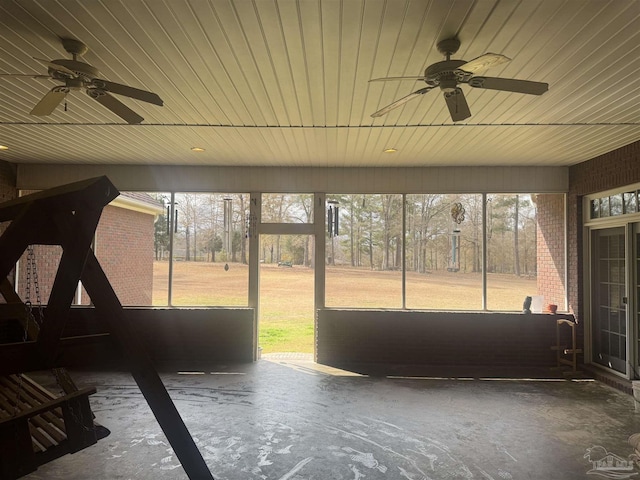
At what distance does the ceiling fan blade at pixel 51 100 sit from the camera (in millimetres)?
2719

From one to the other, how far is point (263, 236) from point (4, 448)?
194 inches

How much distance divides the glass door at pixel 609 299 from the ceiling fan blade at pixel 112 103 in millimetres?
5883

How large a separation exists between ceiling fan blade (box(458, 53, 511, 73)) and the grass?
4.25 m

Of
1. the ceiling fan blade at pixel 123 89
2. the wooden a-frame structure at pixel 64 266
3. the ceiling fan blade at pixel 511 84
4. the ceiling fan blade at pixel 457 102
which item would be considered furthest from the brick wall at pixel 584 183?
the wooden a-frame structure at pixel 64 266

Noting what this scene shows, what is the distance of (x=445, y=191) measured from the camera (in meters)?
6.35

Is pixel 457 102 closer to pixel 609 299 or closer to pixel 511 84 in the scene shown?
pixel 511 84

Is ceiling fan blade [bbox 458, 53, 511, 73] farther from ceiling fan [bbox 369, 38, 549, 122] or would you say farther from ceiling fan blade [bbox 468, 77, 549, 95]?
ceiling fan blade [bbox 468, 77, 549, 95]

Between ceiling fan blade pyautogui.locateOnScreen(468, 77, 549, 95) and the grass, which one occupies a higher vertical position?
ceiling fan blade pyautogui.locateOnScreen(468, 77, 549, 95)

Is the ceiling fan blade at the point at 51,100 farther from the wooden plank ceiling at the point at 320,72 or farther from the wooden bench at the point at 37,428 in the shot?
the wooden bench at the point at 37,428

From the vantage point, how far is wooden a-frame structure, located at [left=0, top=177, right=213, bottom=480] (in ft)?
5.85

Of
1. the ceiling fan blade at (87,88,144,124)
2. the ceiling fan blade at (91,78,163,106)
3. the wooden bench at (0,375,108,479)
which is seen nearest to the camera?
the wooden bench at (0,375,108,479)

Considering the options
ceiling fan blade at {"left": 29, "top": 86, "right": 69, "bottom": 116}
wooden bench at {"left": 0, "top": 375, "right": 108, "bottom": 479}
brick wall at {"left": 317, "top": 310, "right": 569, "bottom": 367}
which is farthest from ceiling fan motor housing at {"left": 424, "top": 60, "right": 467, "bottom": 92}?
brick wall at {"left": 317, "top": 310, "right": 569, "bottom": 367}

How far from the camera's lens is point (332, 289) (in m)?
6.45

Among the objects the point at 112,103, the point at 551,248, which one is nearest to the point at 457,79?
the point at 112,103
